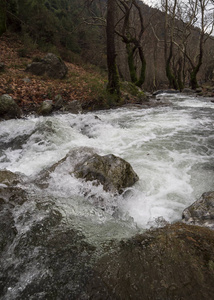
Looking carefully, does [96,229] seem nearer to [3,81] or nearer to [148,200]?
[148,200]

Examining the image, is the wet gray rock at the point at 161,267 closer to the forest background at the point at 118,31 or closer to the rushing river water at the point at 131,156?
the rushing river water at the point at 131,156

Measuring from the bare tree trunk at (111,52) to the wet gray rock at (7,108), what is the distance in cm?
478

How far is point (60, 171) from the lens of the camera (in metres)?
3.05

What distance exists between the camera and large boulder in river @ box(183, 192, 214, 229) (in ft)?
6.79

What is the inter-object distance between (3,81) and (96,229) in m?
8.38

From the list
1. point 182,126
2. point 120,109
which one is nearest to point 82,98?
point 120,109

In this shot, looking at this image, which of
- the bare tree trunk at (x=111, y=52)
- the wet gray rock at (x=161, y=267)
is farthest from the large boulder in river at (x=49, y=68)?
the wet gray rock at (x=161, y=267)

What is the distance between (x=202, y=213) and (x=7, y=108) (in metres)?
6.25

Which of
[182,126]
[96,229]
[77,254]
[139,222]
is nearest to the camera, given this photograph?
[77,254]

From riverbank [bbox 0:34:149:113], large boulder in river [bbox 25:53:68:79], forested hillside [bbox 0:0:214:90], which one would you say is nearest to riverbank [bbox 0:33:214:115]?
riverbank [bbox 0:34:149:113]

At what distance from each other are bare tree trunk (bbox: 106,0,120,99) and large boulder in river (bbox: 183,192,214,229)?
7.94 m

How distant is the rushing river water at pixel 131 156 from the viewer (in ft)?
8.29

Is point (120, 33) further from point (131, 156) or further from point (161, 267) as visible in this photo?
point (161, 267)

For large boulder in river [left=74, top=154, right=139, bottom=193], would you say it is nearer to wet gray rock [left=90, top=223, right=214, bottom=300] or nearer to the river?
the river
